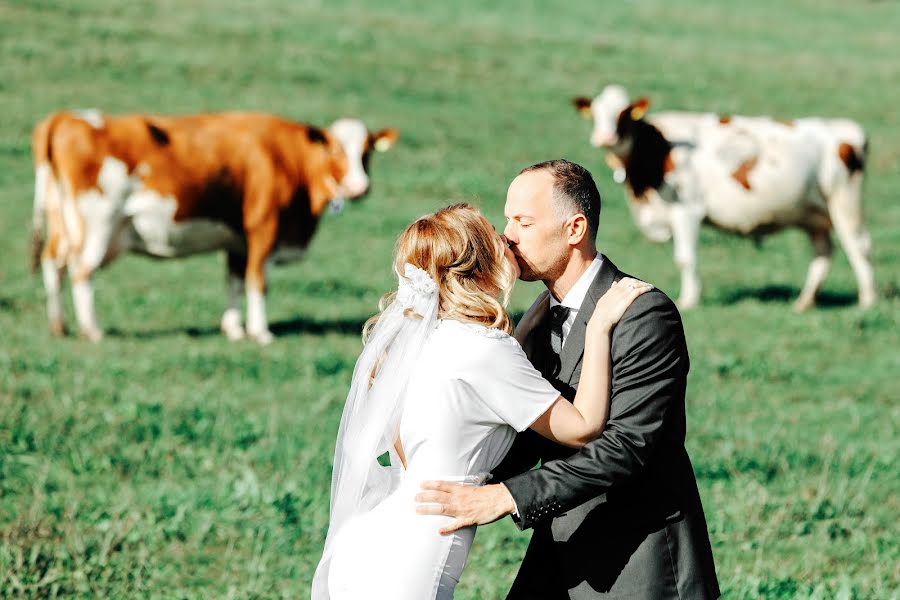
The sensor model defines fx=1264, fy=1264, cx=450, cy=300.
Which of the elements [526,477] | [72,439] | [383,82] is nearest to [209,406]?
[72,439]

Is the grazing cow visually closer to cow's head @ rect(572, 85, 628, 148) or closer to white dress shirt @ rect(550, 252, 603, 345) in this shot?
cow's head @ rect(572, 85, 628, 148)

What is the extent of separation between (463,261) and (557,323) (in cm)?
45

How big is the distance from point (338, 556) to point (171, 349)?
7579 millimetres

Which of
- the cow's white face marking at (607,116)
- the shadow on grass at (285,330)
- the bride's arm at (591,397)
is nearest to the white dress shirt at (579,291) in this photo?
the bride's arm at (591,397)

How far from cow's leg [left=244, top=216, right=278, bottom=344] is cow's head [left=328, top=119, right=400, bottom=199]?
821 millimetres

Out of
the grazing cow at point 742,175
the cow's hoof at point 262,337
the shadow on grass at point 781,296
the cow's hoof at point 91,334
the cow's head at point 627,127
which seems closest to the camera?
the cow's hoof at point 91,334

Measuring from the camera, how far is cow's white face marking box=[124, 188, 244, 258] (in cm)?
1208

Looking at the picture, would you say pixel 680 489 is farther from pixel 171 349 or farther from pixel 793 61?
pixel 793 61

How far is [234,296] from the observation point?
12.6m

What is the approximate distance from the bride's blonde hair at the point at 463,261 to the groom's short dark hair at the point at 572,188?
0.72 ft

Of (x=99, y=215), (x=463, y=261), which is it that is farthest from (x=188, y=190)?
(x=463, y=261)

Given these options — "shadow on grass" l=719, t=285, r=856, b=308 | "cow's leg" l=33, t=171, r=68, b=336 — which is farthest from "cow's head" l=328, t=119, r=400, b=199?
"shadow on grass" l=719, t=285, r=856, b=308

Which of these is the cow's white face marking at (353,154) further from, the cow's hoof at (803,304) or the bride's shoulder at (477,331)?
the bride's shoulder at (477,331)

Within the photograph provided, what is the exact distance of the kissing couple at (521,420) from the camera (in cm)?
334
